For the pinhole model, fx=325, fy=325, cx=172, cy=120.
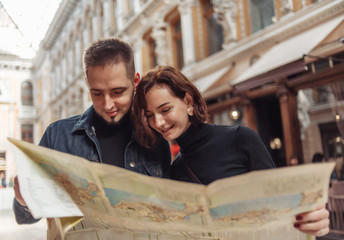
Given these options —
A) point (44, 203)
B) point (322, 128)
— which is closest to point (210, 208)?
point (44, 203)

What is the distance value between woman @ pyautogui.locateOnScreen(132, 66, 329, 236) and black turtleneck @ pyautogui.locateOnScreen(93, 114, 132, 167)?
0.10 m

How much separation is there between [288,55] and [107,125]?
5.11 metres

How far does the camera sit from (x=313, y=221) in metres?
1.03

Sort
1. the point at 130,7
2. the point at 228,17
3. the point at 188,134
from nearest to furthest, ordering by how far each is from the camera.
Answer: the point at 188,134, the point at 228,17, the point at 130,7

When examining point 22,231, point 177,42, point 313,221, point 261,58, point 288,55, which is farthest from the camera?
point 177,42

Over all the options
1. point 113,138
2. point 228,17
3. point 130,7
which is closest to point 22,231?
point 113,138

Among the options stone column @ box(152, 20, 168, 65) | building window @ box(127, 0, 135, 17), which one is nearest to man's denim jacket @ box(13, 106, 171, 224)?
stone column @ box(152, 20, 168, 65)

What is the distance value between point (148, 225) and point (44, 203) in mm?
337

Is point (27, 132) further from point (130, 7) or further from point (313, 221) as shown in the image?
point (313, 221)

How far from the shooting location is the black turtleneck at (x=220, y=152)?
53.1 inches

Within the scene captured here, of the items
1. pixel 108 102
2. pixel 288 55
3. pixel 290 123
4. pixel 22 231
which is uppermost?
pixel 288 55

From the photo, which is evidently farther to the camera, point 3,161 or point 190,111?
point 190,111

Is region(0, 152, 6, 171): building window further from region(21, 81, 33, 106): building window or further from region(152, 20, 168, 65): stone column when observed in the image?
region(21, 81, 33, 106): building window

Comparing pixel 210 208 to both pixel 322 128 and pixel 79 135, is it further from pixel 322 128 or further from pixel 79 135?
pixel 322 128
